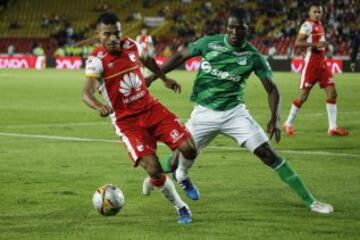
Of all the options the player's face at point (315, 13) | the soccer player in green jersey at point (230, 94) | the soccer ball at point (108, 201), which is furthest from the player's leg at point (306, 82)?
the soccer ball at point (108, 201)

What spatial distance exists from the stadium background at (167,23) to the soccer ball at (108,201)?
37.9m

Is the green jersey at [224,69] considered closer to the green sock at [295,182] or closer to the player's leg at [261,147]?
the player's leg at [261,147]

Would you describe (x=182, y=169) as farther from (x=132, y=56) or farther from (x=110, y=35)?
(x=110, y=35)

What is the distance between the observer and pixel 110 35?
9.15 metres

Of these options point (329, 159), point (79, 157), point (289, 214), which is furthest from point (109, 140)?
point (289, 214)

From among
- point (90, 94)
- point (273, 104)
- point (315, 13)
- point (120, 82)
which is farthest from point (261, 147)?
point (315, 13)

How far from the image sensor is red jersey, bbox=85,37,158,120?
9219mm

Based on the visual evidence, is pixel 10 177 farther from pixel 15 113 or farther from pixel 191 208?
pixel 15 113

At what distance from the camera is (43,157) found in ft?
46.9

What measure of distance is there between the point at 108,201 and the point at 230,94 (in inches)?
74.7

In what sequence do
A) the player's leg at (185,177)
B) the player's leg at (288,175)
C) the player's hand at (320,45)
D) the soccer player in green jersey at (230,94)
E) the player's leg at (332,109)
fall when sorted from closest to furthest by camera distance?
1. the player's leg at (288,175)
2. the soccer player in green jersey at (230,94)
3. the player's leg at (185,177)
4. the player's hand at (320,45)
5. the player's leg at (332,109)

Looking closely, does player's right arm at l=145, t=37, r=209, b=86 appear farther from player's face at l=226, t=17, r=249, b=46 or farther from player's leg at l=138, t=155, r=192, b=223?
player's leg at l=138, t=155, r=192, b=223

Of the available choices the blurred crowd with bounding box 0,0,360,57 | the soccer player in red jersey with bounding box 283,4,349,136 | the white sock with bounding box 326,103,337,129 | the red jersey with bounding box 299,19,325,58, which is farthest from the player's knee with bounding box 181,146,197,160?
the blurred crowd with bounding box 0,0,360,57

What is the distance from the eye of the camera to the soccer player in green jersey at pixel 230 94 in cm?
955
